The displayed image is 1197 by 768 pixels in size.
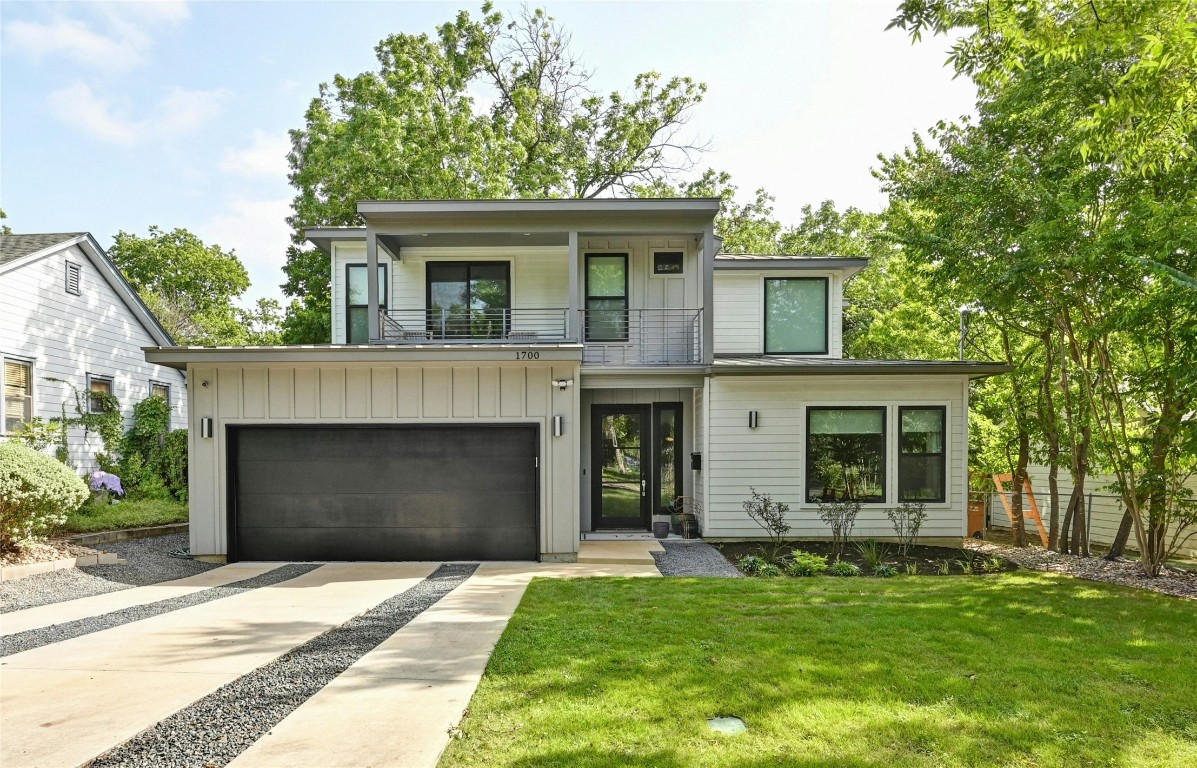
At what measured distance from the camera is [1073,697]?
3629 mm

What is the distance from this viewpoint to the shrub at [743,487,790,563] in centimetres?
950

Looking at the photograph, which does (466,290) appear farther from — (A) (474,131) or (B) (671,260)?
(A) (474,131)

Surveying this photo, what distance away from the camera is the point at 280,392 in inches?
338

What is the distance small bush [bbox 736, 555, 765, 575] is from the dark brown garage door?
9.48ft

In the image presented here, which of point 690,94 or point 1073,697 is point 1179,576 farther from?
point 690,94

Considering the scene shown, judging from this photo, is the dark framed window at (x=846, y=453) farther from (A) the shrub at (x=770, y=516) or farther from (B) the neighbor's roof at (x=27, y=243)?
(B) the neighbor's roof at (x=27, y=243)

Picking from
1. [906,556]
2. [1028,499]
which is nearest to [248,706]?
[906,556]

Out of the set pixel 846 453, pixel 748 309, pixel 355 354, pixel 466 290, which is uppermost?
pixel 466 290

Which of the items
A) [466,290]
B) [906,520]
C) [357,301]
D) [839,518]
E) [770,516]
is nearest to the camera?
[770,516]

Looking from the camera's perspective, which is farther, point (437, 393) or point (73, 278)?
point (73, 278)

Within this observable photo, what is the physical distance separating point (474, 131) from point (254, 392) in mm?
12472

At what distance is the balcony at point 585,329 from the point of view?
11453mm

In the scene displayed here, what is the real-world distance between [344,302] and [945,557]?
11372 mm

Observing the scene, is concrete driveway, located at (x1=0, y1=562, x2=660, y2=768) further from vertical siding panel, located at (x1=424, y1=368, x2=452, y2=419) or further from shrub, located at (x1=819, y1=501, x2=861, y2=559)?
shrub, located at (x1=819, y1=501, x2=861, y2=559)
